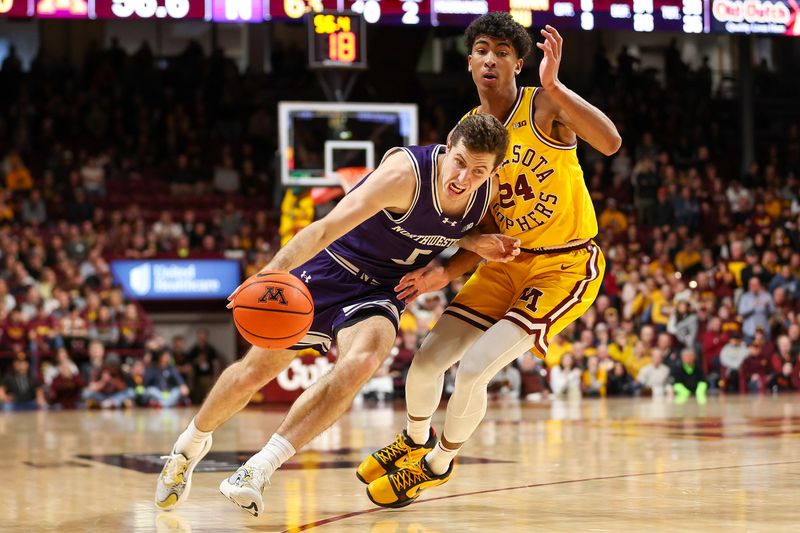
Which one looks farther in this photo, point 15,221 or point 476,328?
point 15,221

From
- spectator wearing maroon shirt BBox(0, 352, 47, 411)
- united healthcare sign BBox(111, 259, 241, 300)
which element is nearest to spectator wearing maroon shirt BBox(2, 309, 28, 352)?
spectator wearing maroon shirt BBox(0, 352, 47, 411)

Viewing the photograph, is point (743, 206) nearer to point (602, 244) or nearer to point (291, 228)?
point (602, 244)

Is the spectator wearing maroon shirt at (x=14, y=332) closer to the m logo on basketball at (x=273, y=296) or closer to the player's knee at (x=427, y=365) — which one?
the player's knee at (x=427, y=365)

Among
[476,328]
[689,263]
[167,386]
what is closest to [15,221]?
[167,386]

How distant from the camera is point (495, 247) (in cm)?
532

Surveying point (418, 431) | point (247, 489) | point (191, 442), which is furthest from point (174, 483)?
point (418, 431)

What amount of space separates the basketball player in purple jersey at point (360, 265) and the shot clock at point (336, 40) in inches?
332

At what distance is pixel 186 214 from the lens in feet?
59.5

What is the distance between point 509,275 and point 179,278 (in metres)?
11.7

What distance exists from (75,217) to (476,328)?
13.5 metres

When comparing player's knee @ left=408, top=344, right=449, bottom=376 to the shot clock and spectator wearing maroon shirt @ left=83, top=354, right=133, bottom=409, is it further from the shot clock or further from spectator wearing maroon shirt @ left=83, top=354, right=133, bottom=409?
spectator wearing maroon shirt @ left=83, top=354, right=133, bottom=409

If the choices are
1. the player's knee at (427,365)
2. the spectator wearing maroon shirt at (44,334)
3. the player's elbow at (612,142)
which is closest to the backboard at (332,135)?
the spectator wearing maroon shirt at (44,334)

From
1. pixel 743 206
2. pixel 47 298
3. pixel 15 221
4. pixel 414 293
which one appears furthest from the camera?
pixel 743 206

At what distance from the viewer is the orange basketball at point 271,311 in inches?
183
